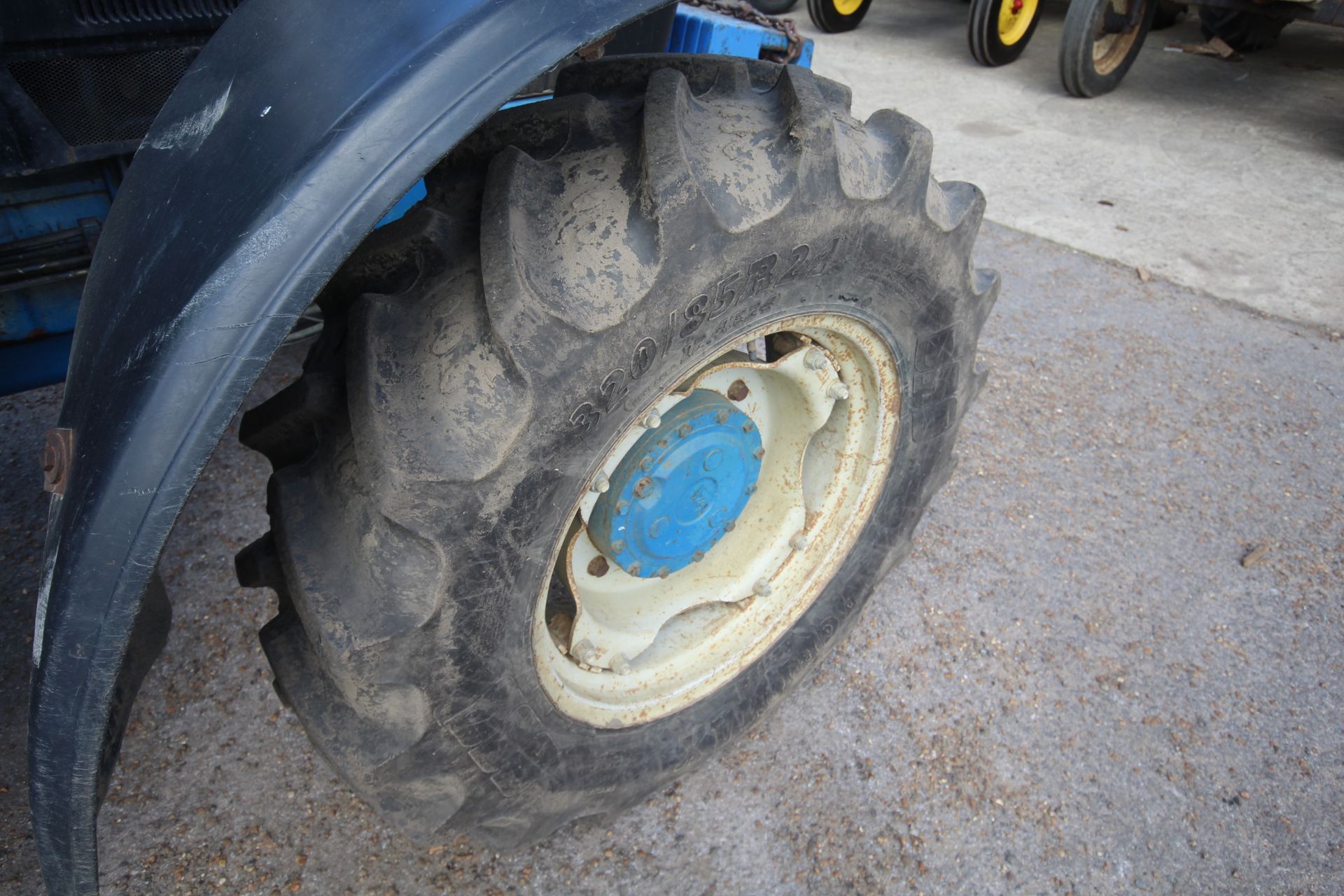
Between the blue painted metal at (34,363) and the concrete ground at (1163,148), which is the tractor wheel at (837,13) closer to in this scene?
the concrete ground at (1163,148)

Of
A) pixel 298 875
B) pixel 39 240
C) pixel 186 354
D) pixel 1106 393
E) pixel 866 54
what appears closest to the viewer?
pixel 186 354

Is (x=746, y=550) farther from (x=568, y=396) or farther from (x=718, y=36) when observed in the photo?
(x=718, y=36)

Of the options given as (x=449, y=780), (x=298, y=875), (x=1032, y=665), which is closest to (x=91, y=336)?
(x=449, y=780)

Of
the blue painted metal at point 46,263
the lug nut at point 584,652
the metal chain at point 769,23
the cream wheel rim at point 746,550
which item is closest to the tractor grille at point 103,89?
the blue painted metal at point 46,263

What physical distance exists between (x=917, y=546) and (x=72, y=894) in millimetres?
1826

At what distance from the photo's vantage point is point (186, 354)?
674 millimetres

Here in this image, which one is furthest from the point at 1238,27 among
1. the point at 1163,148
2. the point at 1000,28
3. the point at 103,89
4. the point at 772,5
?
the point at 103,89

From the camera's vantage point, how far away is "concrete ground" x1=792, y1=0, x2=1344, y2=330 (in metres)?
3.51

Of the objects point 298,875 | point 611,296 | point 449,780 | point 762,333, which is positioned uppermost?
point 611,296

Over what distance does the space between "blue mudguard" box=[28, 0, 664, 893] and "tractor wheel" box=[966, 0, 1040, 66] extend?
5553 mm

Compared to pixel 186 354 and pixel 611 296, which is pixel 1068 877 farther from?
pixel 186 354

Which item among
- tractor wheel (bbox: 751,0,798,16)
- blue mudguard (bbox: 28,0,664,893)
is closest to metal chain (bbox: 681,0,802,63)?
blue mudguard (bbox: 28,0,664,893)

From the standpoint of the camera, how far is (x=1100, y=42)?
16.9ft

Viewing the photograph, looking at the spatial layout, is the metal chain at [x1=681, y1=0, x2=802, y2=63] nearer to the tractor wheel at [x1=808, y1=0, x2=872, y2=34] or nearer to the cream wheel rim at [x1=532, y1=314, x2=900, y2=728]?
the cream wheel rim at [x1=532, y1=314, x2=900, y2=728]
